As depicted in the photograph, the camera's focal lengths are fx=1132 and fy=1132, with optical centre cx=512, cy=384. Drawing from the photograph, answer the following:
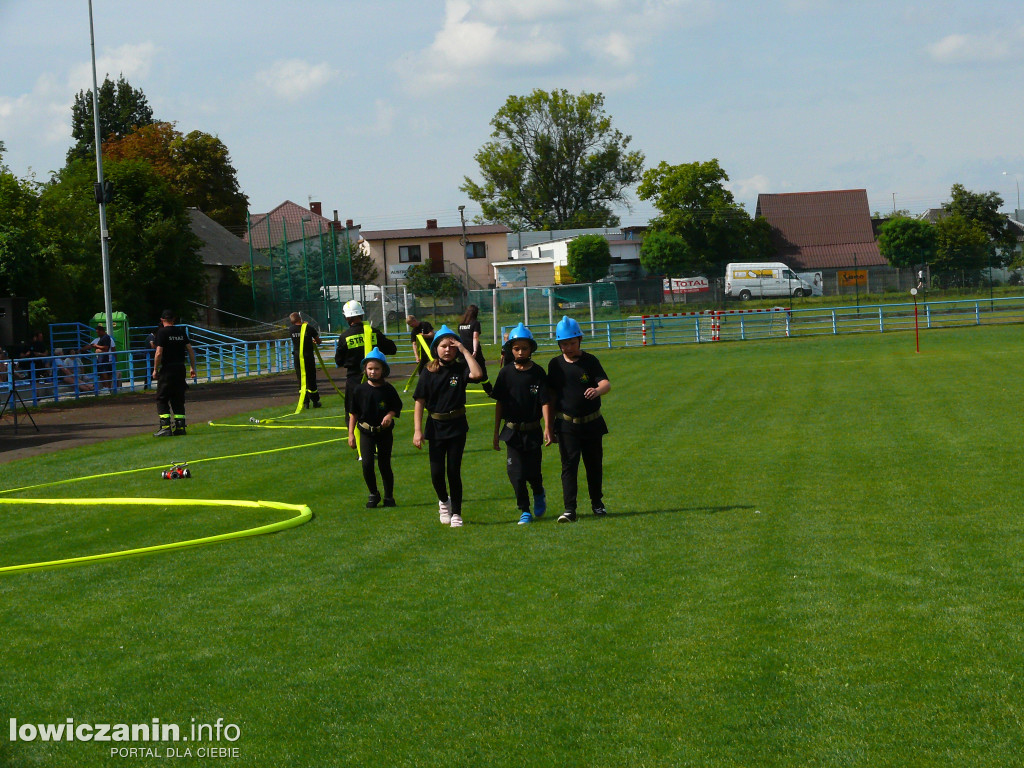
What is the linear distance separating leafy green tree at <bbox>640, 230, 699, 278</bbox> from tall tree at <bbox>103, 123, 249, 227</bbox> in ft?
94.1

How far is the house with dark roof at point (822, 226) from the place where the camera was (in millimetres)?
86562

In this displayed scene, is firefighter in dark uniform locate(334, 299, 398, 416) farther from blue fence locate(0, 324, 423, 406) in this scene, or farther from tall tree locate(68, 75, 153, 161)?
tall tree locate(68, 75, 153, 161)

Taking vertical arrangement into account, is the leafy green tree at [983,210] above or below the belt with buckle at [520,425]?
above

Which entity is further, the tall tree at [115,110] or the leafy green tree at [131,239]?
the tall tree at [115,110]

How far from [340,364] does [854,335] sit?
3177 centimetres

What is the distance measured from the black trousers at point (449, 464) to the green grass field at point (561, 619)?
0.44m

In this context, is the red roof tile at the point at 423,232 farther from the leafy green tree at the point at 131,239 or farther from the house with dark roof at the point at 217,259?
the leafy green tree at the point at 131,239

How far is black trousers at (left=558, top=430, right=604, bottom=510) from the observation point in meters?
9.95

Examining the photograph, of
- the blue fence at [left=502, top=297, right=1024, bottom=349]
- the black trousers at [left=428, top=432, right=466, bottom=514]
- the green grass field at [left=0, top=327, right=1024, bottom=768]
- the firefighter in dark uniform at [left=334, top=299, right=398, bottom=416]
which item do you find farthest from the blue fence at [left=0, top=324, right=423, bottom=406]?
the black trousers at [left=428, top=432, right=466, bottom=514]

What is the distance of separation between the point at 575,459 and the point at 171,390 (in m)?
10.4

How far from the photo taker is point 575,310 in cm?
5122

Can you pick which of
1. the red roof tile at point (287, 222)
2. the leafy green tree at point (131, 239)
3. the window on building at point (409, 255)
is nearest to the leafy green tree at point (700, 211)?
the window on building at point (409, 255)

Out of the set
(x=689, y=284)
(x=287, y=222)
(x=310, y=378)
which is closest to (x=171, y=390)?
(x=310, y=378)

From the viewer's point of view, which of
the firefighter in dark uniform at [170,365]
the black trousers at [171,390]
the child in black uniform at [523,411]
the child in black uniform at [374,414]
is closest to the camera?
the child in black uniform at [523,411]
